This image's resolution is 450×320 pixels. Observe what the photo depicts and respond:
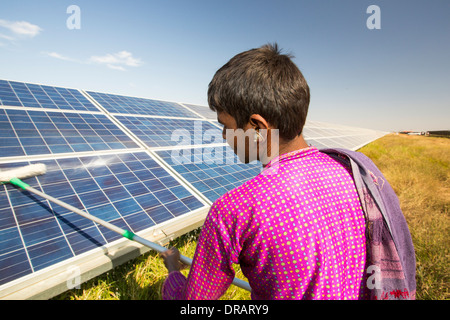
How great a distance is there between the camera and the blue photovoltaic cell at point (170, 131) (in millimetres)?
6191

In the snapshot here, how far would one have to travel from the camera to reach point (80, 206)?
325 centimetres

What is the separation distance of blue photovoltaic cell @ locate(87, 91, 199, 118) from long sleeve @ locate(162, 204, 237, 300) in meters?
7.27

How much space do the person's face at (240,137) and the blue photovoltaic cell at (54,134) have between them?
13.8 feet

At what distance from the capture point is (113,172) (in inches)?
166

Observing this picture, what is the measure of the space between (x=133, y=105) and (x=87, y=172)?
211 inches

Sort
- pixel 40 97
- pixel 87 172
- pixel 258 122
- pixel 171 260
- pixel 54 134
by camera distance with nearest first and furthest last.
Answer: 1. pixel 258 122
2. pixel 171 260
3. pixel 87 172
4. pixel 54 134
5. pixel 40 97

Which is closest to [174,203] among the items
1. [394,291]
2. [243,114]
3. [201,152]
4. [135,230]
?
[135,230]

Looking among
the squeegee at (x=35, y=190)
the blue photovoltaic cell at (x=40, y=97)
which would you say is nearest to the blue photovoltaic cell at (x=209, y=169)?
the squeegee at (x=35, y=190)

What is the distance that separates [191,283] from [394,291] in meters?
1.14

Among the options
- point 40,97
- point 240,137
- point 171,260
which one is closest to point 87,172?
point 171,260

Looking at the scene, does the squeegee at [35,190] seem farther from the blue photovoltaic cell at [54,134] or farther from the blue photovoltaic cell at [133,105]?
the blue photovoltaic cell at [133,105]

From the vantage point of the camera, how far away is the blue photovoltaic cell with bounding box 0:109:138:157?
4.07 meters

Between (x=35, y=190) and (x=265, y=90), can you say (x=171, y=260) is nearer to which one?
(x=265, y=90)

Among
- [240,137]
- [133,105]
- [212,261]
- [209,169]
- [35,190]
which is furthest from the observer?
[133,105]
